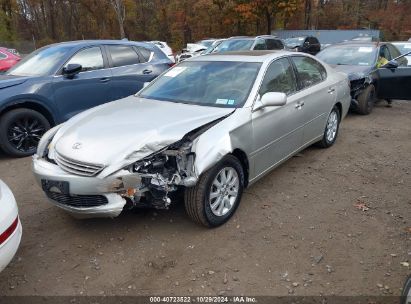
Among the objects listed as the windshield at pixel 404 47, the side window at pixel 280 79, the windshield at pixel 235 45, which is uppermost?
the side window at pixel 280 79

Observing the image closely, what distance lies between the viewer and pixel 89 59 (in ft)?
21.0

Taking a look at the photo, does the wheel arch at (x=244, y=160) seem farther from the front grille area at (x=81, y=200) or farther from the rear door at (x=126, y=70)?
the rear door at (x=126, y=70)

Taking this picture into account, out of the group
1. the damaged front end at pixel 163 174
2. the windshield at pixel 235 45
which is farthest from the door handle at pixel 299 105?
the windshield at pixel 235 45

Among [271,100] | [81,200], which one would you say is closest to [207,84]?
[271,100]

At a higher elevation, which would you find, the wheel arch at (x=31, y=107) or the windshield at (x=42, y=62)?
the windshield at (x=42, y=62)

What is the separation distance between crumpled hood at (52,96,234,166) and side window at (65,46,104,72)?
2.50m

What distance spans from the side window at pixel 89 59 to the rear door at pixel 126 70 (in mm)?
199

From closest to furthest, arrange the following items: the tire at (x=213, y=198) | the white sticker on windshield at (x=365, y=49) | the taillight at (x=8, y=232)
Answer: the taillight at (x=8, y=232) → the tire at (x=213, y=198) → the white sticker on windshield at (x=365, y=49)

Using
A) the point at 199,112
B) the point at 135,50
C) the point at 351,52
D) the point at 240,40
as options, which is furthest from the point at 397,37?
the point at 199,112

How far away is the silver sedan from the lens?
3.13 meters

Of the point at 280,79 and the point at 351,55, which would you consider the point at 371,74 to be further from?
the point at 280,79

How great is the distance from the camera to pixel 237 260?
316 centimetres

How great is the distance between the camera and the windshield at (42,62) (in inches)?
237

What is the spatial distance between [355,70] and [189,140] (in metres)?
5.59
